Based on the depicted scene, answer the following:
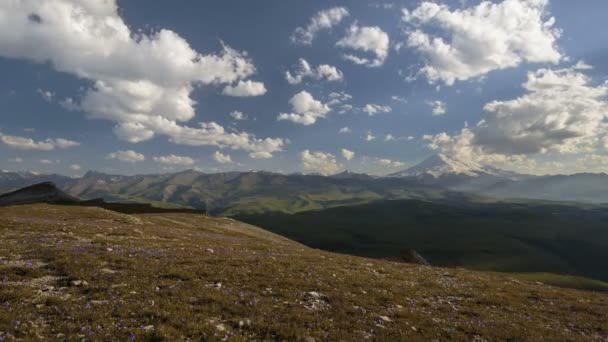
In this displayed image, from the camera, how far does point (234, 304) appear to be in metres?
12.5

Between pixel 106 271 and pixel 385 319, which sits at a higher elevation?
pixel 106 271

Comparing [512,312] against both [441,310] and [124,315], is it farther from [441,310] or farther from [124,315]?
[124,315]

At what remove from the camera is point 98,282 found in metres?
13.9

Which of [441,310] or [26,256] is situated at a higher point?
[26,256]

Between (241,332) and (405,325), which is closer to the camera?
(241,332)

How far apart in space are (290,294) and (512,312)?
1271 centimetres

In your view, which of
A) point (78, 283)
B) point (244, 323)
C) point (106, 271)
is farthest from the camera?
point (106, 271)

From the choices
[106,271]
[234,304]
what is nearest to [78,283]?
[106,271]

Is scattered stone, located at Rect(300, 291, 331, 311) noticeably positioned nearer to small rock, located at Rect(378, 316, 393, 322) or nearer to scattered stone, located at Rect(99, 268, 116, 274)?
small rock, located at Rect(378, 316, 393, 322)

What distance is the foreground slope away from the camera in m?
9.89

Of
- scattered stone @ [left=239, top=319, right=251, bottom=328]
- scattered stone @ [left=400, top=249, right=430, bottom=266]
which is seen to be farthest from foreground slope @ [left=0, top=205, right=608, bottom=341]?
scattered stone @ [left=400, top=249, right=430, bottom=266]

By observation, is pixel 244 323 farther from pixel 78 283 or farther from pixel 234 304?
pixel 78 283

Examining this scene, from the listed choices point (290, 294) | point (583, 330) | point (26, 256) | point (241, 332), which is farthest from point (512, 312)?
point (26, 256)

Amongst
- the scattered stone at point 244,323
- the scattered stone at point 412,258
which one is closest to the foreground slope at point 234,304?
the scattered stone at point 244,323
